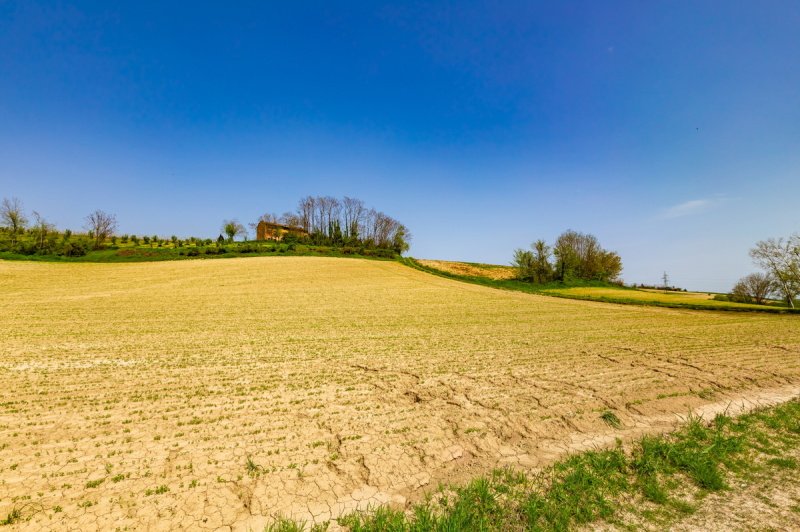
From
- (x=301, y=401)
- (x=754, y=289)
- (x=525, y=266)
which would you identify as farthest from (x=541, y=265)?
(x=301, y=401)

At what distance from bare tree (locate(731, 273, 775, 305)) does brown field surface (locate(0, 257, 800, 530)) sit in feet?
115

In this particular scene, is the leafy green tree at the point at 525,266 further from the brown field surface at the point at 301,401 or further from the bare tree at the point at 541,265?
the brown field surface at the point at 301,401

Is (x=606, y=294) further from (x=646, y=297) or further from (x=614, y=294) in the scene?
(x=646, y=297)

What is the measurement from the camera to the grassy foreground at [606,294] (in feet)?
126

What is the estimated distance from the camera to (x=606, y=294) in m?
50.5

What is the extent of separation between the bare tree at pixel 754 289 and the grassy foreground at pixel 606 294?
2.08 meters

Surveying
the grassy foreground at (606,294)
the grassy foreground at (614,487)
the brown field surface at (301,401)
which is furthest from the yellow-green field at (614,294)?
the grassy foreground at (614,487)

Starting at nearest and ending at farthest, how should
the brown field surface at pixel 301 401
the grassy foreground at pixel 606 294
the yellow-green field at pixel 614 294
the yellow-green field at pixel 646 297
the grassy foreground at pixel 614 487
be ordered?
the grassy foreground at pixel 614 487
the brown field surface at pixel 301 401
the grassy foreground at pixel 606 294
the yellow-green field at pixel 646 297
the yellow-green field at pixel 614 294

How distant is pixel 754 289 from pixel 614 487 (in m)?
65.7

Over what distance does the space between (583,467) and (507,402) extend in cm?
300

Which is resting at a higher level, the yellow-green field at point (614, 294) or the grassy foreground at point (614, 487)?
the yellow-green field at point (614, 294)

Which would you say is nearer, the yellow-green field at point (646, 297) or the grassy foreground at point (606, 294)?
the grassy foreground at point (606, 294)

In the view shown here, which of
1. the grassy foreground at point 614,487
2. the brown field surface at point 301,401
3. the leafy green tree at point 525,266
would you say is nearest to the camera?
the grassy foreground at point 614,487

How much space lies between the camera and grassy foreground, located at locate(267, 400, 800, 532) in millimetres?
4554
